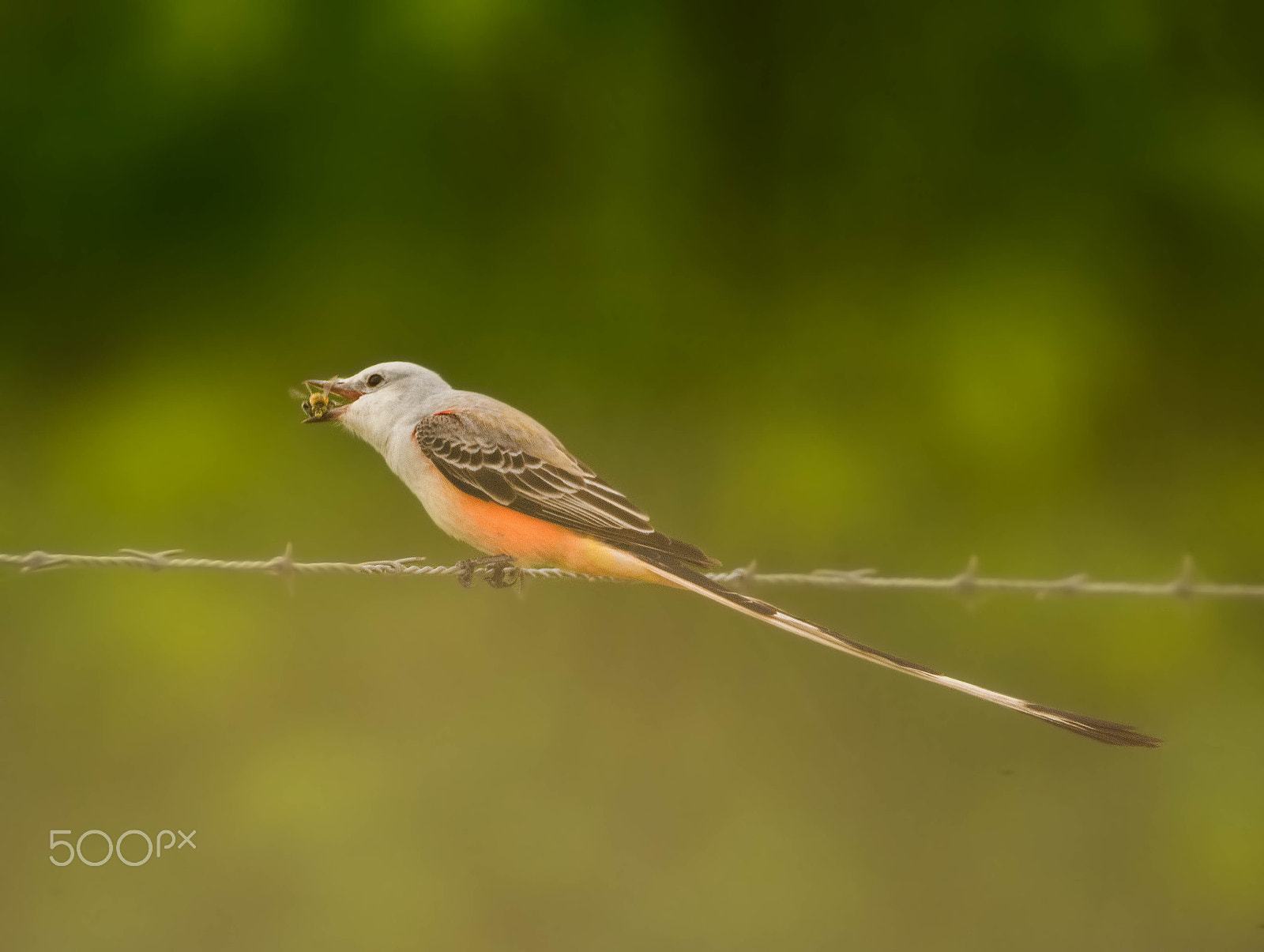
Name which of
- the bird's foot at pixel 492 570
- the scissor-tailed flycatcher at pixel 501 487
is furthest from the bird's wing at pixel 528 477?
the bird's foot at pixel 492 570

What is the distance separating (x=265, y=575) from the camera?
2.03 meters

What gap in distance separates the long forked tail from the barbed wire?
0.25ft

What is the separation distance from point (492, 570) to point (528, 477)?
0.20 metres

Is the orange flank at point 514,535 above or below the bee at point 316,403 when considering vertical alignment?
below

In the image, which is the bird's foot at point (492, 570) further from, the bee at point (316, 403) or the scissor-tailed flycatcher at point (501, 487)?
the bee at point (316, 403)

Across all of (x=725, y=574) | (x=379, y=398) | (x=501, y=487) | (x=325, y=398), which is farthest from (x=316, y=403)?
(x=725, y=574)

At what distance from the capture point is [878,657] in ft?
6.32

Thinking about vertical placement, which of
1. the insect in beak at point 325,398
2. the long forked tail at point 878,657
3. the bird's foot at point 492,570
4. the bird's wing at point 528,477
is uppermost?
the insect in beak at point 325,398

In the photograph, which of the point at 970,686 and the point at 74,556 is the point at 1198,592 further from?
the point at 74,556

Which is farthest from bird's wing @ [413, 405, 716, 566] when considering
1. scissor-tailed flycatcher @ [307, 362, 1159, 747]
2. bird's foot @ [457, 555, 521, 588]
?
bird's foot @ [457, 555, 521, 588]

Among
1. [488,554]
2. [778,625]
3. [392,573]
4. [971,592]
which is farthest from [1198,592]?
[392,573]

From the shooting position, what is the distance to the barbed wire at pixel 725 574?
6.42ft

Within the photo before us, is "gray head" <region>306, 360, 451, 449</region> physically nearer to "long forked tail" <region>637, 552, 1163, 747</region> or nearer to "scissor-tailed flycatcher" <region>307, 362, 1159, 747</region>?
"scissor-tailed flycatcher" <region>307, 362, 1159, 747</region>

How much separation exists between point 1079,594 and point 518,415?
3.91 ft
